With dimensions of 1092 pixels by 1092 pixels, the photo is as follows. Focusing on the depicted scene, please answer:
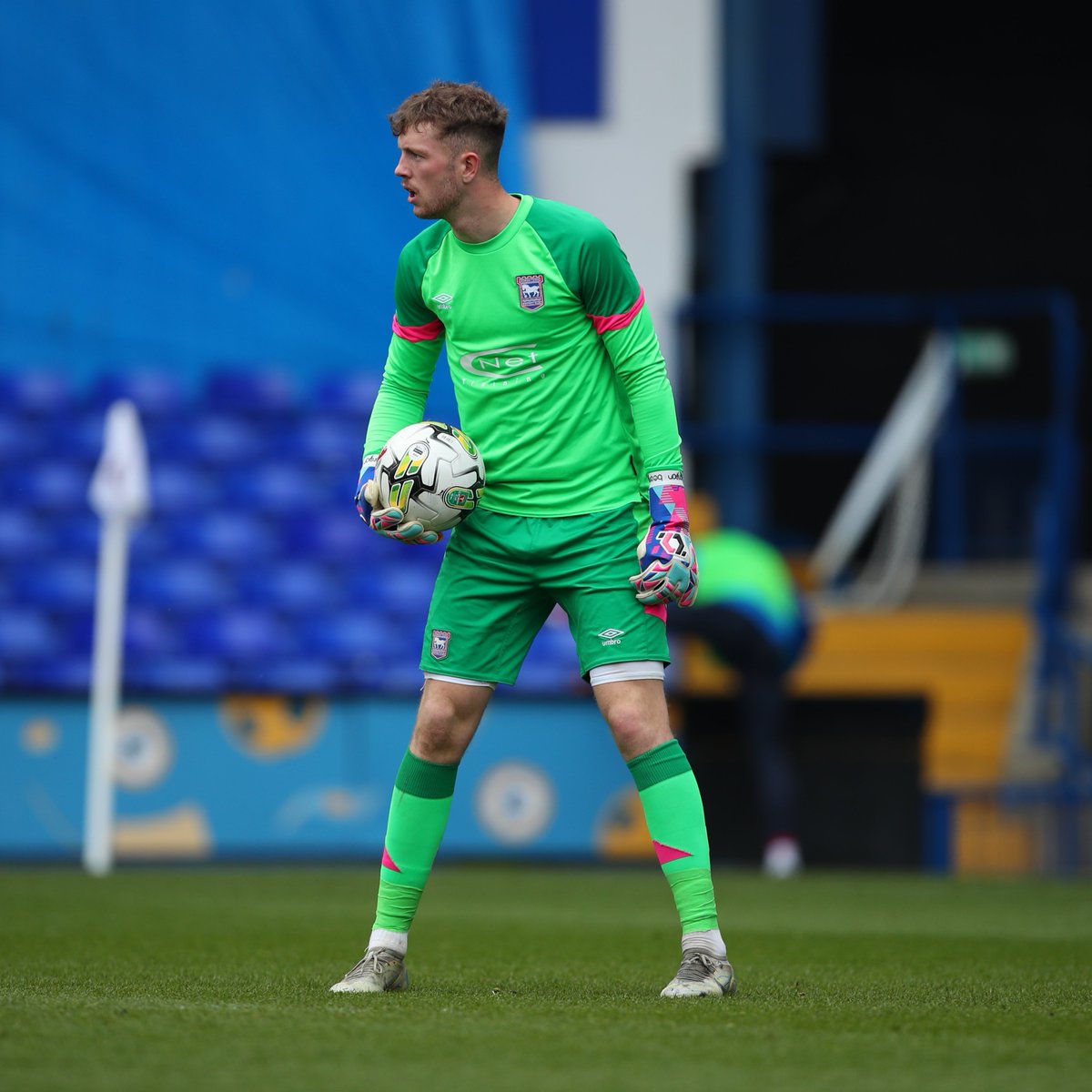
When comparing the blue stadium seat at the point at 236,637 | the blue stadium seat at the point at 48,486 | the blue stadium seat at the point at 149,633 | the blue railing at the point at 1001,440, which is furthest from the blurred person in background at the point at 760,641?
the blue stadium seat at the point at 48,486

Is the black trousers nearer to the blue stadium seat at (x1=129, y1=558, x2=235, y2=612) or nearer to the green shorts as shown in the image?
the blue stadium seat at (x1=129, y1=558, x2=235, y2=612)

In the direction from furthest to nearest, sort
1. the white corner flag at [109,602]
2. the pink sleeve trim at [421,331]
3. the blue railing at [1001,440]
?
the blue railing at [1001,440]
the white corner flag at [109,602]
the pink sleeve trim at [421,331]

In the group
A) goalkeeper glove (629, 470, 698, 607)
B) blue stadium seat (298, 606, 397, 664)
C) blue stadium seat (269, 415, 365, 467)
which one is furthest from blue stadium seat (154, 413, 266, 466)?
goalkeeper glove (629, 470, 698, 607)

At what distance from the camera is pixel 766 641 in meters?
8.94

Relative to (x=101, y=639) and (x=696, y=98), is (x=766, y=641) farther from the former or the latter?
(x=696, y=98)

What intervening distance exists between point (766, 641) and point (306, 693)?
7.33 ft

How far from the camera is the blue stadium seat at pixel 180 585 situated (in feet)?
33.5

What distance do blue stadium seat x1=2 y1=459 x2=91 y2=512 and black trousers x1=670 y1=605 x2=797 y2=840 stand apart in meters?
3.48

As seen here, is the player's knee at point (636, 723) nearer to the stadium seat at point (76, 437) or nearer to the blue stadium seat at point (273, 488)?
the blue stadium seat at point (273, 488)

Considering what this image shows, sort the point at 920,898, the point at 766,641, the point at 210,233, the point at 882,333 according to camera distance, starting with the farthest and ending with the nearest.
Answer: the point at 882,333
the point at 210,233
the point at 766,641
the point at 920,898

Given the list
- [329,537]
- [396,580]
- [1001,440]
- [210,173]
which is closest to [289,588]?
[329,537]

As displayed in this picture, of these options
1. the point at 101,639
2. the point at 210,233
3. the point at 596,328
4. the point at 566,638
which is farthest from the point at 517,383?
the point at 210,233

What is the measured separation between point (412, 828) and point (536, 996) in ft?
1.39

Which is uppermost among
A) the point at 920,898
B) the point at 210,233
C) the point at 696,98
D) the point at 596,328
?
the point at 696,98
